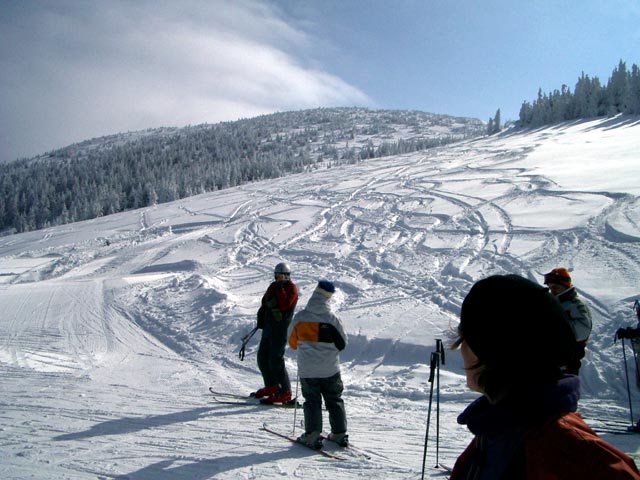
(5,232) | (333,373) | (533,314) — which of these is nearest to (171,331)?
(333,373)

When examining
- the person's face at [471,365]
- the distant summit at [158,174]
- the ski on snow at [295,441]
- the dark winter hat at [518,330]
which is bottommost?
the ski on snow at [295,441]

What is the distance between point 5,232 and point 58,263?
8075cm

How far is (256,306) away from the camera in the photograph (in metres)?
10.7

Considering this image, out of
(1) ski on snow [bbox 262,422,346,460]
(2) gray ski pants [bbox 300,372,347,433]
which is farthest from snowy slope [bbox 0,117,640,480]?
(2) gray ski pants [bbox 300,372,347,433]

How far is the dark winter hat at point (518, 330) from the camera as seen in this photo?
1.22 m

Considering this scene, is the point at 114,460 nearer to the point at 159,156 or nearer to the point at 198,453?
the point at 198,453

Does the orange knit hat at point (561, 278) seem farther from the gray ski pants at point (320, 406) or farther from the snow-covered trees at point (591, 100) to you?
the snow-covered trees at point (591, 100)

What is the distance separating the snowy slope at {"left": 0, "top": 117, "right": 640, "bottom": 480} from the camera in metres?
4.62

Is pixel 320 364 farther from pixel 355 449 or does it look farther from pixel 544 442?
pixel 544 442

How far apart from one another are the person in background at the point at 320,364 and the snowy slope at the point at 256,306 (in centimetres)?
33

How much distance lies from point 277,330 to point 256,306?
14.9 ft

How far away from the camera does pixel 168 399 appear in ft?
20.7

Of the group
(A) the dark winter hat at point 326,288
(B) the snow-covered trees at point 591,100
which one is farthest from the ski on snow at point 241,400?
(B) the snow-covered trees at point 591,100

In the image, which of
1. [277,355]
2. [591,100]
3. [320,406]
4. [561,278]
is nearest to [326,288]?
[320,406]
